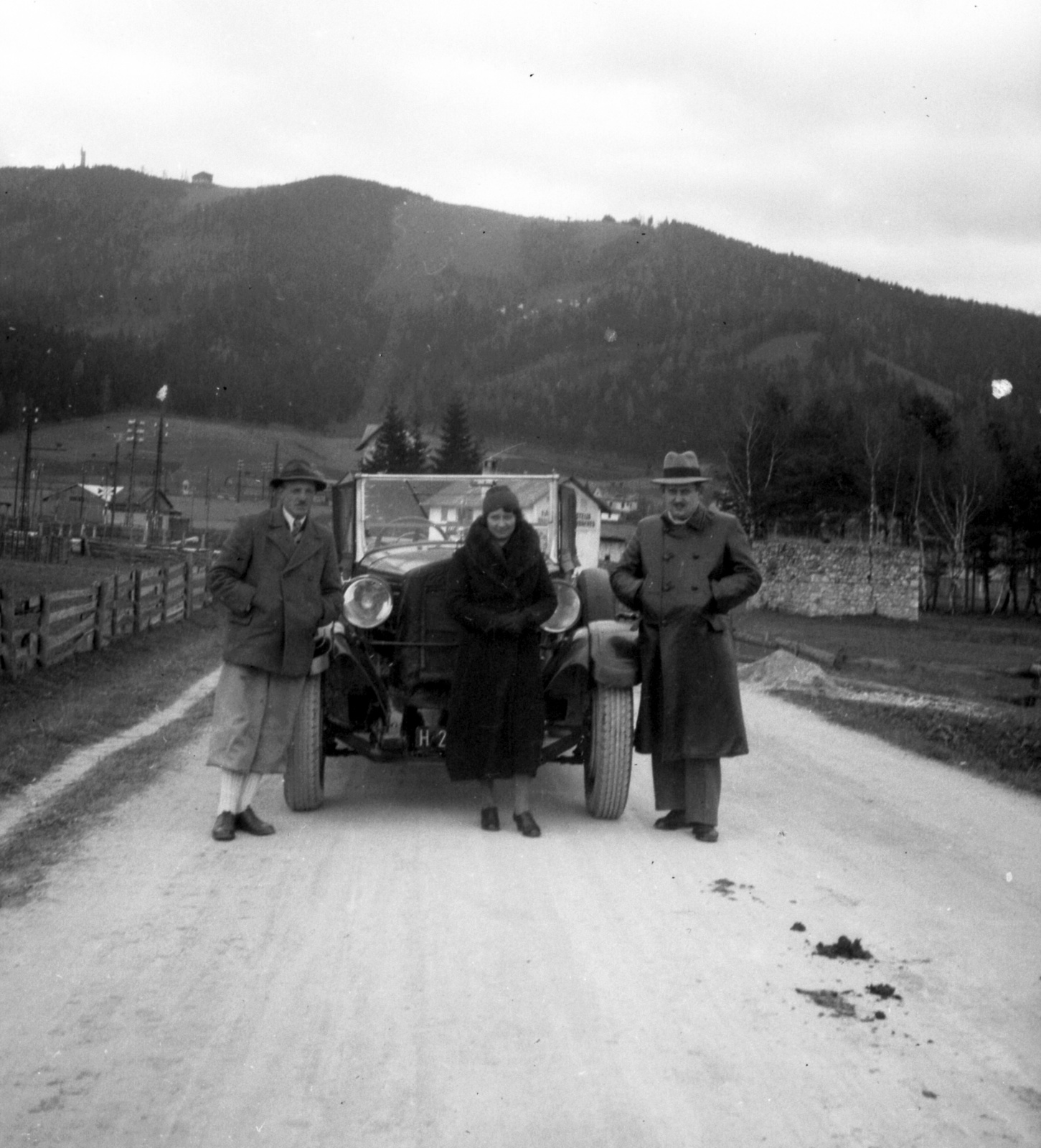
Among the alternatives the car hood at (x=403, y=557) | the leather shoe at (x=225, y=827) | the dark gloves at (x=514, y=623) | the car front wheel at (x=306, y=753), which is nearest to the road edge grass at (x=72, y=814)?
the leather shoe at (x=225, y=827)

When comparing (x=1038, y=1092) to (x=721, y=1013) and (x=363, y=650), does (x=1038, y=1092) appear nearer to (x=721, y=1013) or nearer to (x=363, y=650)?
(x=721, y=1013)

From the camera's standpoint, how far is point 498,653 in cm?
702

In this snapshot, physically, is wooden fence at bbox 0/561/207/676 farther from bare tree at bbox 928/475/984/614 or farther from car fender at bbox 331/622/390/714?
bare tree at bbox 928/475/984/614

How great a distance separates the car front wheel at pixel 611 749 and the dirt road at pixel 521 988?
0.47ft

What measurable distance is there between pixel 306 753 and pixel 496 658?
49.5 inches

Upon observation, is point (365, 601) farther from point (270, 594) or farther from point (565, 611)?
point (565, 611)

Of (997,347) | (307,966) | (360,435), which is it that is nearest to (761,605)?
(307,966)

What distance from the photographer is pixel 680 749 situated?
23.0 ft

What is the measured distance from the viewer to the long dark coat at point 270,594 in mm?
6867

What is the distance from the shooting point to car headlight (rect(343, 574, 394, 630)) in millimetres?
7570

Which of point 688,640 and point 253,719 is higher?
point 688,640

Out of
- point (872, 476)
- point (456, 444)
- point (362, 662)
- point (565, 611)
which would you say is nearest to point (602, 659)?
point (565, 611)

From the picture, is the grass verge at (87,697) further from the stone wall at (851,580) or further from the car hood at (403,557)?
the stone wall at (851,580)

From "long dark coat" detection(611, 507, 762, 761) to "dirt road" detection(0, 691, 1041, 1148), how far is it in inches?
21.8
